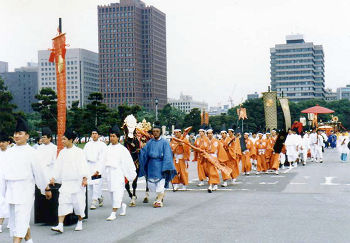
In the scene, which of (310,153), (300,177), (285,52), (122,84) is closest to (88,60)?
(122,84)

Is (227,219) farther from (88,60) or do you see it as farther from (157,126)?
(88,60)

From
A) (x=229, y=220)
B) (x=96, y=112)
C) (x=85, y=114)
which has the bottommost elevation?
(x=229, y=220)

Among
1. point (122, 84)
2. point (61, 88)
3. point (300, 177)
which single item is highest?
point (122, 84)

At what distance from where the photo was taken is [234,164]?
640 inches

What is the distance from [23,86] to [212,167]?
13908 centimetres

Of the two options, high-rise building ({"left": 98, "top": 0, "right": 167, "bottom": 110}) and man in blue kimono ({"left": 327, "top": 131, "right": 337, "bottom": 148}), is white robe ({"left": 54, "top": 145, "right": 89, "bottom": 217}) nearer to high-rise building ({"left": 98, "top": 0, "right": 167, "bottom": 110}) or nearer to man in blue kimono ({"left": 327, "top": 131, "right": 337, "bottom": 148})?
man in blue kimono ({"left": 327, "top": 131, "right": 337, "bottom": 148})

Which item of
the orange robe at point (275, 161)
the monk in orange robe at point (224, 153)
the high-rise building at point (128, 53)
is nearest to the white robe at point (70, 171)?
the monk in orange robe at point (224, 153)

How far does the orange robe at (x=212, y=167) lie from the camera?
13797 millimetres

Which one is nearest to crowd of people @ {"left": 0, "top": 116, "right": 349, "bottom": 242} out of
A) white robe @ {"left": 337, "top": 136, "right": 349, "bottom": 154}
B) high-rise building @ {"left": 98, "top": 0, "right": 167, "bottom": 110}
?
white robe @ {"left": 337, "top": 136, "right": 349, "bottom": 154}

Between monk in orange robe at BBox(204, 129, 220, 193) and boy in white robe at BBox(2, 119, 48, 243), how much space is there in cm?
747

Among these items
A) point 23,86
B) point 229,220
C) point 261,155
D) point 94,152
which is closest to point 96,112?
point 261,155

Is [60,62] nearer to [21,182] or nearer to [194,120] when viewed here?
[21,182]

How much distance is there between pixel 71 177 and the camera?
26.7 ft

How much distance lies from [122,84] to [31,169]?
152 meters
